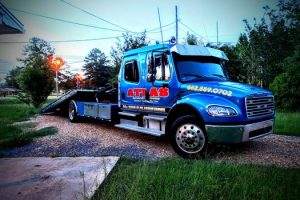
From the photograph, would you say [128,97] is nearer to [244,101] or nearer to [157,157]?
[157,157]

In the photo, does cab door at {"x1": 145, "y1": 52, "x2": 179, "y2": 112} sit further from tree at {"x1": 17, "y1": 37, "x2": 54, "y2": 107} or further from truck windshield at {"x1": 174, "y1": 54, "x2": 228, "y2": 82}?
tree at {"x1": 17, "y1": 37, "x2": 54, "y2": 107}

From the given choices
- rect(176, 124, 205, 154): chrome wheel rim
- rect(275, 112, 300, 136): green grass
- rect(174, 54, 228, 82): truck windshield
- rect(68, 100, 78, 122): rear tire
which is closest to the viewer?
rect(176, 124, 205, 154): chrome wheel rim

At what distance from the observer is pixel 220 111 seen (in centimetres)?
499

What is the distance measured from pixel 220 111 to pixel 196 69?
157cm

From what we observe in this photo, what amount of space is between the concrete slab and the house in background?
340 centimetres

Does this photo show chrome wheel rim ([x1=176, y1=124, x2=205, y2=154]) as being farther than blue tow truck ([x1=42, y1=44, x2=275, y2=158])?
Yes

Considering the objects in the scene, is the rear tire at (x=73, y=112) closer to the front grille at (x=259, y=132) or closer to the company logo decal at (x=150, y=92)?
the company logo decal at (x=150, y=92)

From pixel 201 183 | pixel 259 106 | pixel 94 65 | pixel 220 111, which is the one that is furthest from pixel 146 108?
pixel 94 65

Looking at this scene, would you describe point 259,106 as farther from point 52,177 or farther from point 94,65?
point 94,65

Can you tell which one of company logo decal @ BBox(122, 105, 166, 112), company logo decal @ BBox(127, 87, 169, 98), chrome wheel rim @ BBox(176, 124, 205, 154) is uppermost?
company logo decal @ BBox(127, 87, 169, 98)

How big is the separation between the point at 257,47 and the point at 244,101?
15.3 meters

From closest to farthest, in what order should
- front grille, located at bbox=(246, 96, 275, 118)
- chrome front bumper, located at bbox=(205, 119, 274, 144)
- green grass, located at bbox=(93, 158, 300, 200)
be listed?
green grass, located at bbox=(93, 158, 300, 200) → chrome front bumper, located at bbox=(205, 119, 274, 144) → front grille, located at bbox=(246, 96, 275, 118)

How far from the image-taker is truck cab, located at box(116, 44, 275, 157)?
500cm

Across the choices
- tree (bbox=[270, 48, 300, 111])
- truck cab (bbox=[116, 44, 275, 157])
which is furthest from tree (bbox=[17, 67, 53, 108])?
tree (bbox=[270, 48, 300, 111])
